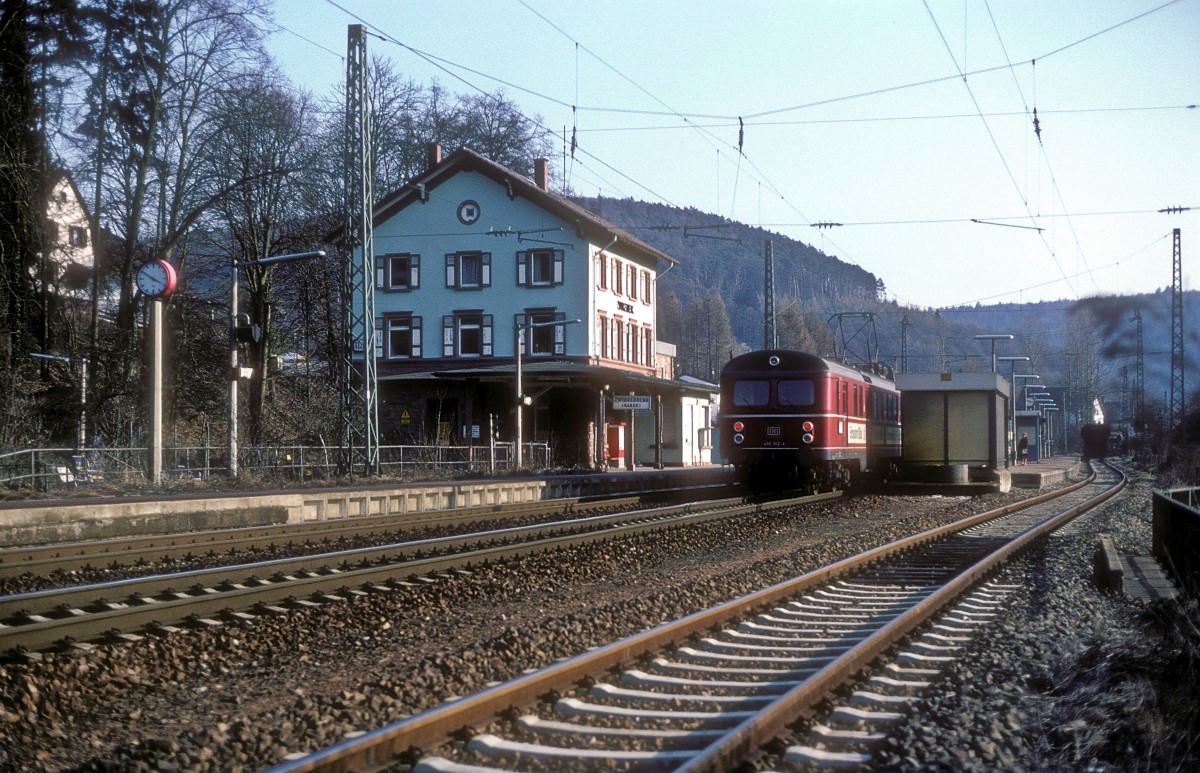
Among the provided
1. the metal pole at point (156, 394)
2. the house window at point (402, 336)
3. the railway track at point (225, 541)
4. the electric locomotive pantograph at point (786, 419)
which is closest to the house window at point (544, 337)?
the house window at point (402, 336)

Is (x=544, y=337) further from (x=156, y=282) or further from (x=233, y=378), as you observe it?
(x=156, y=282)

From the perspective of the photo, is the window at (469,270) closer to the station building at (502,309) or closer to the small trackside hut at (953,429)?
the station building at (502,309)

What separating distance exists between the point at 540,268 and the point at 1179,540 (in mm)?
37279

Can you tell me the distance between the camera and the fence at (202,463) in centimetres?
2080

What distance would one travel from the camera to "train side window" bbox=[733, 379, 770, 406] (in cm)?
2377

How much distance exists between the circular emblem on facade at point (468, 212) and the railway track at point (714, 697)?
39027 millimetres

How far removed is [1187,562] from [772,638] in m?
4.55

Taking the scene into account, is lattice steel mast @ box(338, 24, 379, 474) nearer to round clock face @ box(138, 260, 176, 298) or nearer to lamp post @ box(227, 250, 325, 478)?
lamp post @ box(227, 250, 325, 478)

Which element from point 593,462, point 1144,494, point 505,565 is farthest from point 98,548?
point 593,462

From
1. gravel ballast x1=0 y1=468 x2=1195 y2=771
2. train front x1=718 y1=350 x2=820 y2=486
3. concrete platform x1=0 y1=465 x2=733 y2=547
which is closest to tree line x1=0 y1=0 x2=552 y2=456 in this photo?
concrete platform x1=0 y1=465 x2=733 y2=547

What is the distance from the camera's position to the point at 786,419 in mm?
23375

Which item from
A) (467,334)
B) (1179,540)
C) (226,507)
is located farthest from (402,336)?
A: (1179,540)

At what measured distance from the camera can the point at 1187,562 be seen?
10188 mm

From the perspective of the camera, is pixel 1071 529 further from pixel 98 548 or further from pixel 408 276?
pixel 408 276
